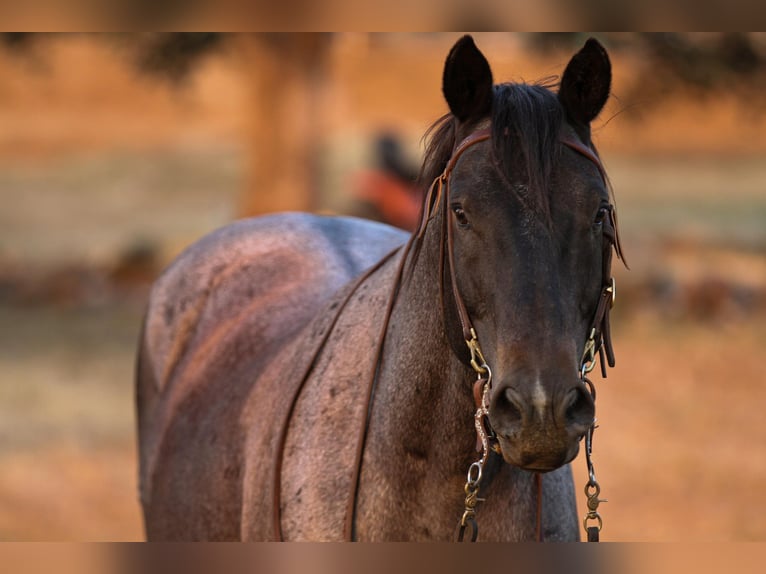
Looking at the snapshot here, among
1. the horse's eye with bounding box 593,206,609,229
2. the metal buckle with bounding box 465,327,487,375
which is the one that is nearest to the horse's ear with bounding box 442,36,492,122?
the horse's eye with bounding box 593,206,609,229

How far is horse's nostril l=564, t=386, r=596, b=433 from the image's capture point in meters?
2.05

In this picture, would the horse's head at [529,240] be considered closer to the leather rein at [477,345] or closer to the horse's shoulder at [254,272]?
the leather rein at [477,345]

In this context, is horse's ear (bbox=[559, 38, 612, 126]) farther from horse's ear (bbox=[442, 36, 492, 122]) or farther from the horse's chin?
the horse's chin

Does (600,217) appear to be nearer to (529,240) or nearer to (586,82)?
(529,240)

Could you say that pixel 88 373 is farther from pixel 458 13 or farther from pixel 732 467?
pixel 458 13

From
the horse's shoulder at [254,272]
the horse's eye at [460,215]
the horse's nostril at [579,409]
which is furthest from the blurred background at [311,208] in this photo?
the horse's nostril at [579,409]

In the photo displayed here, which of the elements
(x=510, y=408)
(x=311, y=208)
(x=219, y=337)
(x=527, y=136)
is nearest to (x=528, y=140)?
(x=527, y=136)

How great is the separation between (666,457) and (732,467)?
494mm

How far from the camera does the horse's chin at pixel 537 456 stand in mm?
2086

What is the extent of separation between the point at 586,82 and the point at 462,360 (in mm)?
669

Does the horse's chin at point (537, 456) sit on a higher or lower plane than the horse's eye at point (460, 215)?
lower

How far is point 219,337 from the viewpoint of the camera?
4070 mm

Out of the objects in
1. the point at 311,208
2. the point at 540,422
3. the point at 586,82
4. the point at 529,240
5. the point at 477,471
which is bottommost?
the point at 477,471

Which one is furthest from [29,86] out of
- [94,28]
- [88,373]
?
[94,28]
